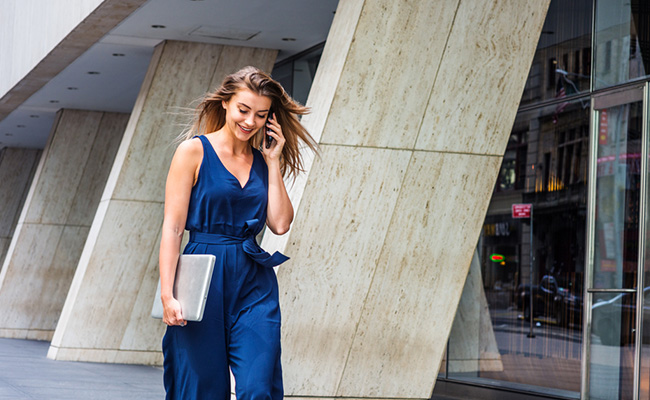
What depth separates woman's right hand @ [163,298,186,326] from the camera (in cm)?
405

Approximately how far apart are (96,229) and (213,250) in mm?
10236

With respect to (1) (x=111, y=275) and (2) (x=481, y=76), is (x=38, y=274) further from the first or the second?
(2) (x=481, y=76)

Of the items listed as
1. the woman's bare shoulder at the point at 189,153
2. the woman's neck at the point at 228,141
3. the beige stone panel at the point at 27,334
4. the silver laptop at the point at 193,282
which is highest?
the woman's neck at the point at 228,141

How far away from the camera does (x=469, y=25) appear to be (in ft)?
26.7

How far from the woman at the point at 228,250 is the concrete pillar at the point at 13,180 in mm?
22680

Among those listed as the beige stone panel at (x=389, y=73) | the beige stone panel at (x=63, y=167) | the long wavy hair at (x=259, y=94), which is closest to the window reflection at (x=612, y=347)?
the beige stone panel at (x=389, y=73)

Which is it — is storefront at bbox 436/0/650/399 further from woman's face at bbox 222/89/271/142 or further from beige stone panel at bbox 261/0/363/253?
woman's face at bbox 222/89/271/142

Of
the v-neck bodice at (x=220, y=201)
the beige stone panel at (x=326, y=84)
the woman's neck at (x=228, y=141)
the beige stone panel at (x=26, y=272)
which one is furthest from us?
the beige stone panel at (x=26, y=272)

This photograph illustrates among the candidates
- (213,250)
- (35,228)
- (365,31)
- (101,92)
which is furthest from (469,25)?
(35,228)

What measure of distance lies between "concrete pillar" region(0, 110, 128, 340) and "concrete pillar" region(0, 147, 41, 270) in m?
6.12

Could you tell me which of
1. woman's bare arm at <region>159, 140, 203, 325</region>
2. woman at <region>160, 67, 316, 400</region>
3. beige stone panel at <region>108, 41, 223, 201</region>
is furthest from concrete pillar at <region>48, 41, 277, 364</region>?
woman's bare arm at <region>159, 140, 203, 325</region>

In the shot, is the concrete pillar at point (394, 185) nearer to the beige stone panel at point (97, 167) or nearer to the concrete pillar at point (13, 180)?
the beige stone panel at point (97, 167)

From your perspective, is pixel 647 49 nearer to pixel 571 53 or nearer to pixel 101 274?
pixel 571 53

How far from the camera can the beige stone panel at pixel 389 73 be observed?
7836 millimetres
